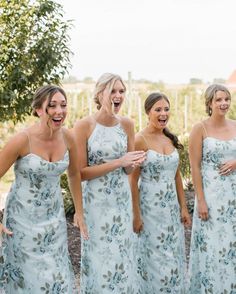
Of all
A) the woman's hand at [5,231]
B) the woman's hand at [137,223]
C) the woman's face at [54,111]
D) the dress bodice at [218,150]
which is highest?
the woman's face at [54,111]

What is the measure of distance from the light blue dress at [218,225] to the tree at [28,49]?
348cm

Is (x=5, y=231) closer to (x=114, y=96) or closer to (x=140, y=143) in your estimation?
(x=114, y=96)

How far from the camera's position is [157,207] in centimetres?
486

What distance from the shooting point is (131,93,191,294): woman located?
4.83m

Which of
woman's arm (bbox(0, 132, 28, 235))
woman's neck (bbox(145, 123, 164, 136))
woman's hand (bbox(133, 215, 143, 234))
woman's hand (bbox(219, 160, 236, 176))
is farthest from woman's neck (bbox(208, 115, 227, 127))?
woman's arm (bbox(0, 132, 28, 235))

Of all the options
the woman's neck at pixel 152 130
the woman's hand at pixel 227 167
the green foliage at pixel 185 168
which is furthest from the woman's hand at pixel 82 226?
the green foliage at pixel 185 168

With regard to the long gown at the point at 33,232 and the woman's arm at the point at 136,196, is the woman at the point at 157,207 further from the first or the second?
the long gown at the point at 33,232

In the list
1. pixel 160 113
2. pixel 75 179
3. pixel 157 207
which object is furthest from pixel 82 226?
pixel 160 113

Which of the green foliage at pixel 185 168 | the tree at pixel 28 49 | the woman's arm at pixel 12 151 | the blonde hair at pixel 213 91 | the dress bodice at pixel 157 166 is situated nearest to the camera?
the woman's arm at pixel 12 151

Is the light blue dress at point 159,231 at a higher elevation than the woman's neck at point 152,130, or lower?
lower

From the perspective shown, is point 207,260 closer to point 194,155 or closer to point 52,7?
point 194,155

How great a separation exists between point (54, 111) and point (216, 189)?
1692mm

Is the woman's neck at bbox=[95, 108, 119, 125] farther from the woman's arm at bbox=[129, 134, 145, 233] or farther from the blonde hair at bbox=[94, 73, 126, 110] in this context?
the woman's arm at bbox=[129, 134, 145, 233]

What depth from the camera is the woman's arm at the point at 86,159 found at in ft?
14.2
